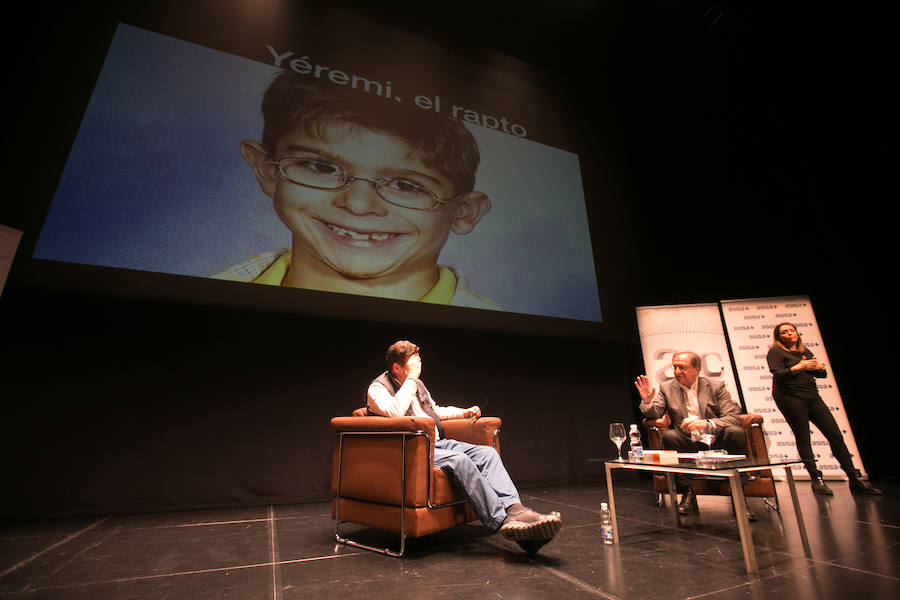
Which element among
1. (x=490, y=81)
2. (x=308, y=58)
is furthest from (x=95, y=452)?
(x=490, y=81)

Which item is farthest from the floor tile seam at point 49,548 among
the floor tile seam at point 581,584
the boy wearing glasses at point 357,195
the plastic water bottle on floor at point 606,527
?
the plastic water bottle on floor at point 606,527

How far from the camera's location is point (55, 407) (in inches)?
104

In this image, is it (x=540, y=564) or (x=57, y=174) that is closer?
(x=540, y=564)

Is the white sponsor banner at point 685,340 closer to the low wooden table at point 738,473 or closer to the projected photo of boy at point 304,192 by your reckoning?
the projected photo of boy at point 304,192

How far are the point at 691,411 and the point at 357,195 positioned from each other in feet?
9.70

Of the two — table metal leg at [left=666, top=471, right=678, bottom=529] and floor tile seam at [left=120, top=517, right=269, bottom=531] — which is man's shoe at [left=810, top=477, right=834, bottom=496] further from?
floor tile seam at [left=120, top=517, right=269, bottom=531]

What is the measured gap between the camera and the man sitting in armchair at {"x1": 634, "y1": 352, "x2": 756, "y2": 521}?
2.45 meters

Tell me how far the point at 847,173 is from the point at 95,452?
677 centimetres

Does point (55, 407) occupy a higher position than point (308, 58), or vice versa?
point (308, 58)

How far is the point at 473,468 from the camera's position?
6.01 feet

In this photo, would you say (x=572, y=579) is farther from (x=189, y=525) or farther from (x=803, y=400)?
(x=803, y=400)

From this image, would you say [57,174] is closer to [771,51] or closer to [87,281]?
[87,281]

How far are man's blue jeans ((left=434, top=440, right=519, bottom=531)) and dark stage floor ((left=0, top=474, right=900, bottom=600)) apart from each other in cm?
18

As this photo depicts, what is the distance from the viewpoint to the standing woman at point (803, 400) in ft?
9.94
